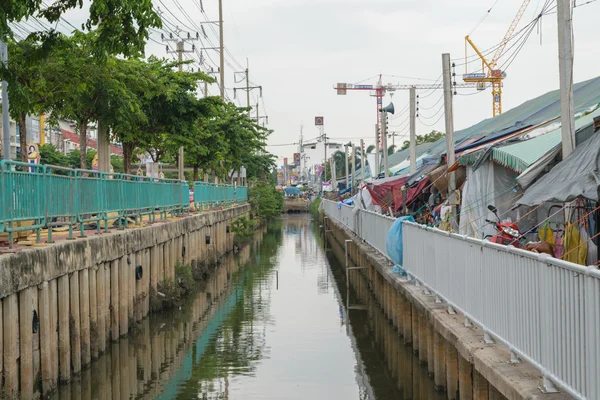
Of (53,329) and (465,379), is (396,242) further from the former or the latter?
(53,329)

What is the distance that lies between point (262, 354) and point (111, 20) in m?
8.96

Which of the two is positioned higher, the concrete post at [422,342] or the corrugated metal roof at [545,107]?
the corrugated metal roof at [545,107]

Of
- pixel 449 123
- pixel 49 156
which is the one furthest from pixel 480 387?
pixel 49 156

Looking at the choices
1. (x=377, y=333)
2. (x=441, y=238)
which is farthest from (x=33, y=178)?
(x=377, y=333)

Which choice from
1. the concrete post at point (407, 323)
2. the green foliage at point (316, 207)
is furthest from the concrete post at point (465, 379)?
the green foliage at point (316, 207)

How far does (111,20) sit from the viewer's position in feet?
33.9

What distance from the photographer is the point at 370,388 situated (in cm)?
1421

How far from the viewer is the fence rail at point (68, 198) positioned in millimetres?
11438

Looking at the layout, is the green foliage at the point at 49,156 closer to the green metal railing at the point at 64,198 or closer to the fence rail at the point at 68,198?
the fence rail at the point at 68,198

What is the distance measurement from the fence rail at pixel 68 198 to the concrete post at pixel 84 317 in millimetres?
857

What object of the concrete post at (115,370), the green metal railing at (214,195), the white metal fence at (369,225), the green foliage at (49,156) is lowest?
the concrete post at (115,370)

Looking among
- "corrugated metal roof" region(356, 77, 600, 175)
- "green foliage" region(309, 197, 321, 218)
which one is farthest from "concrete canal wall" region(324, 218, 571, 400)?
"green foliage" region(309, 197, 321, 218)

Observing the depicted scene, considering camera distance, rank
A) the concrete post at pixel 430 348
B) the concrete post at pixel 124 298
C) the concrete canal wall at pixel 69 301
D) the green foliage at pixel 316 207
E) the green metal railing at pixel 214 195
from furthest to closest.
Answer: the green foliage at pixel 316 207
the green metal railing at pixel 214 195
the concrete post at pixel 124 298
the concrete post at pixel 430 348
the concrete canal wall at pixel 69 301

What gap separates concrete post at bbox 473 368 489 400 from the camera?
924 cm
